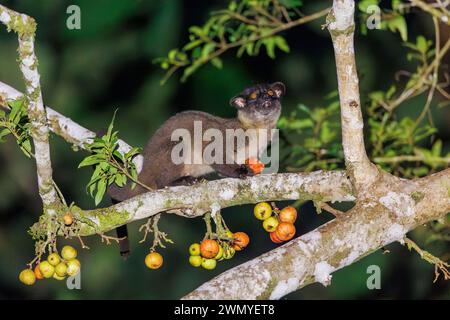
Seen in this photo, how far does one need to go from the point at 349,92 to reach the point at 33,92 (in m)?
1.61

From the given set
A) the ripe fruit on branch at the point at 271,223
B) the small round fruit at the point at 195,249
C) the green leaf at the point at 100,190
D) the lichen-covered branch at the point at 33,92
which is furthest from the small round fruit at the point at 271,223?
the lichen-covered branch at the point at 33,92

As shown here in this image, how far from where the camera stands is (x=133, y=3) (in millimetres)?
10070

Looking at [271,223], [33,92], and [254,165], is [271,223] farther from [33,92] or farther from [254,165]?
[33,92]

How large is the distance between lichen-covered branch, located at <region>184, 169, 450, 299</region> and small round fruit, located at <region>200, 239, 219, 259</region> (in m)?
0.47

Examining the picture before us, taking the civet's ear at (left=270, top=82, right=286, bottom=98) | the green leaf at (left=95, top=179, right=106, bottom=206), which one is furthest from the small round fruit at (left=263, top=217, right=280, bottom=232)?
the civet's ear at (left=270, top=82, right=286, bottom=98)

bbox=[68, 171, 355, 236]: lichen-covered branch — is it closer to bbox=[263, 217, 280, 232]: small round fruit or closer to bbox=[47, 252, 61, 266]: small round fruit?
bbox=[263, 217, 280, 232]: small round fruit

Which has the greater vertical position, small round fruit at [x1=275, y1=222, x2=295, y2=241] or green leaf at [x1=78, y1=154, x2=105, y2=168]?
green leaf at [x1=78, y1=154, x2=105, y2=168]

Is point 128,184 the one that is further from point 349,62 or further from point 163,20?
point 163,20

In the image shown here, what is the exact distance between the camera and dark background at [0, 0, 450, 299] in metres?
9.95

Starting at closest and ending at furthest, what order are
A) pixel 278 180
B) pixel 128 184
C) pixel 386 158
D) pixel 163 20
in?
pixel 278 180, pixel 128 184, pixel 386 158, pixel 163 20

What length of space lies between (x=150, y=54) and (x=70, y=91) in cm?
114

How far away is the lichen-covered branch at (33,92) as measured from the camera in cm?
373

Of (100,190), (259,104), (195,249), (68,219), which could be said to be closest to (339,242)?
(195,249)

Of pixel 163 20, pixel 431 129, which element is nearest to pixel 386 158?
pixel 431 129
